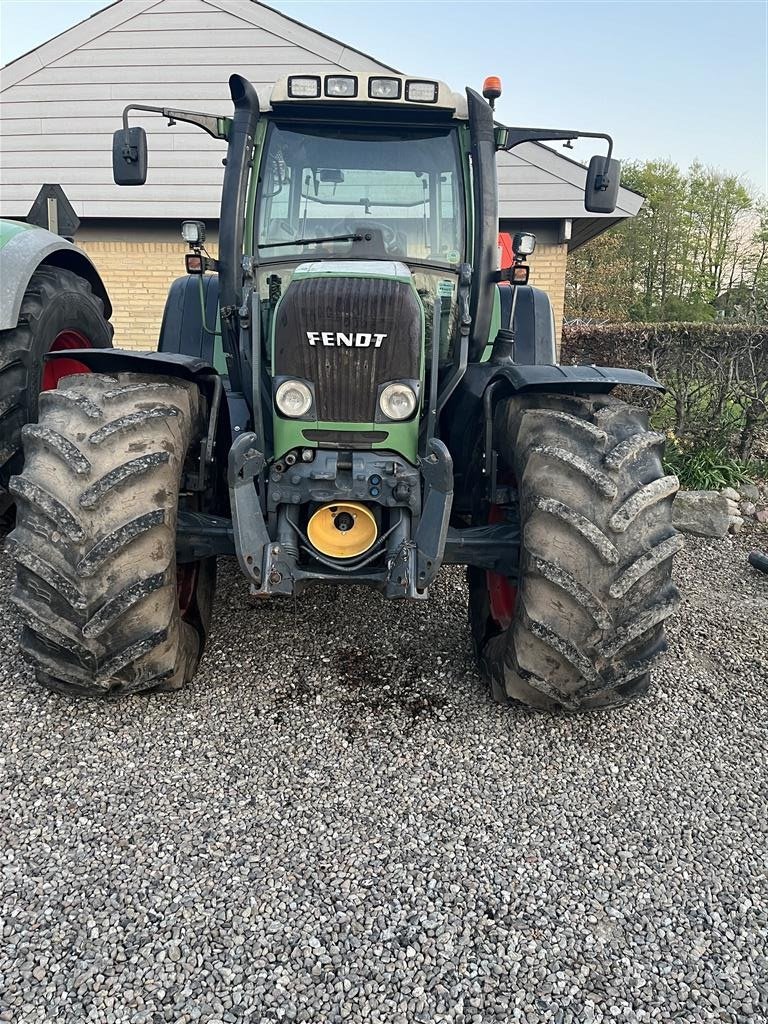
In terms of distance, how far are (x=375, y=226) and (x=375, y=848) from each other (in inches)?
101

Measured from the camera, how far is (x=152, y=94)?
32.1 ft

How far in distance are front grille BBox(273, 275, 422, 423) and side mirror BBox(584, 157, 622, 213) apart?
1338mm

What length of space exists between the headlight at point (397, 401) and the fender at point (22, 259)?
2121mm

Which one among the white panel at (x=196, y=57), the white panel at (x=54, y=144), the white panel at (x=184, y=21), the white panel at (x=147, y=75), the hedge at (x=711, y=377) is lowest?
the hedge at (x=711, y=377)

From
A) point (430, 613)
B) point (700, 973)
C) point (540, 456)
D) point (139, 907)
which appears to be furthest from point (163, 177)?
point (700, 973)

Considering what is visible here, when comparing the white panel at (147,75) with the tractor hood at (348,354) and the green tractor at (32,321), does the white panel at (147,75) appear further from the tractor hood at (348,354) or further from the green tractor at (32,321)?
the tractor hood at (348,354)

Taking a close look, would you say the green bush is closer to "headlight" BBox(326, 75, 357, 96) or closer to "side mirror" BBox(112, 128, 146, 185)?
"headlight" BBox(326, 75, 357, 96)

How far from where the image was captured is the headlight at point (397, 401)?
2.90 m

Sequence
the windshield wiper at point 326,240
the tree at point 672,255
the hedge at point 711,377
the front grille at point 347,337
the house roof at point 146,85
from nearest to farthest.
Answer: the front grille at point 347,337 → the windshield wiper at point 326,240 → the hedge at point 711,377 → the house roof at point 146,85 → the tree at point 672,255

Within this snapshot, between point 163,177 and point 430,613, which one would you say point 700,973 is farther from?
point 163,177

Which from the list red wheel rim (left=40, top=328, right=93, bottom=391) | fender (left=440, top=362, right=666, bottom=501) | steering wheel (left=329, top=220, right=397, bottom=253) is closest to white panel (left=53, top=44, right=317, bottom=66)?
red wheel rim (left=40, top=328, right=93, bottom=391)

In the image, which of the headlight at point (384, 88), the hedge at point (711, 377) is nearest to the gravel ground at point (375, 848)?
the headlight at point (384, 88)

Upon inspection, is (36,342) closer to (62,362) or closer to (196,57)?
(62,362)

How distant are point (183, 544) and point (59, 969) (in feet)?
4.97
